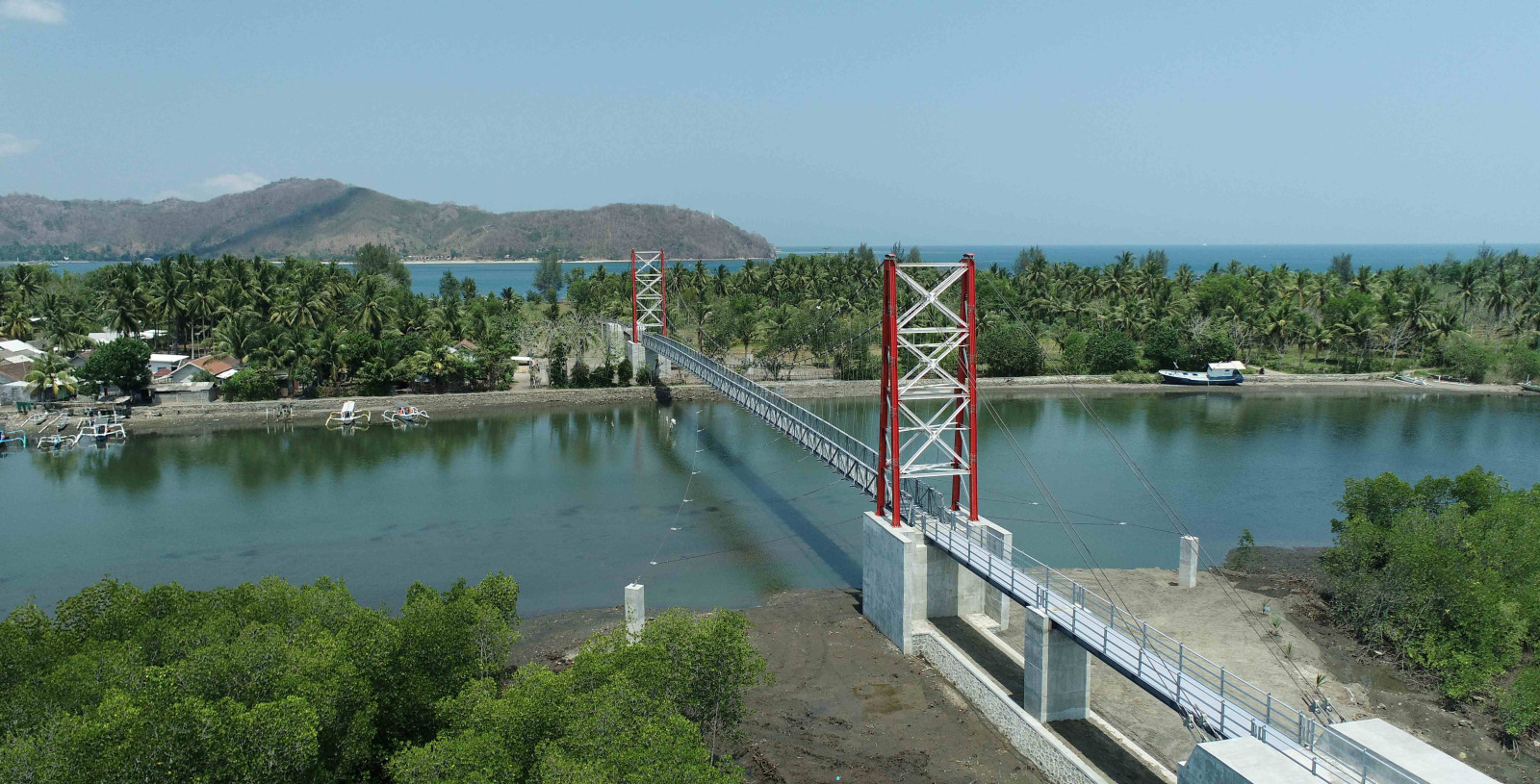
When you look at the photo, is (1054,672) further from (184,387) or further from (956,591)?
(184,387)

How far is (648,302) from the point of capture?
6394 cm

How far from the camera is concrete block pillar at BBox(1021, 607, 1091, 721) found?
14.5 metres

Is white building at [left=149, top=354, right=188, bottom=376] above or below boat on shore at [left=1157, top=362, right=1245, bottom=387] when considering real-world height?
above

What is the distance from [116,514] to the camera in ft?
94.0

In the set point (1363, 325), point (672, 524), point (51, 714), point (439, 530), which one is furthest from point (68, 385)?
point (1363, 325)

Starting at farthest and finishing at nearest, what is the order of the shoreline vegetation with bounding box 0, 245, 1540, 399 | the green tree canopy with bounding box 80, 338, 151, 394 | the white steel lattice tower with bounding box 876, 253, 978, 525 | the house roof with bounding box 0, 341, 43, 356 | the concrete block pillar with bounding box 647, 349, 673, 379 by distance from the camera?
the concrete block pillar with bounding box 647, 349, 673, 379 → the shoreline vegetation with bounding box 0, 245, 1540, 399 → the house roof with bounding box 0, 341, 43, 356 → the green tree canopy with bounding box 80, 338, 151, 394 → the white steel lattice tower with bounding box 876, 253, 978, 525

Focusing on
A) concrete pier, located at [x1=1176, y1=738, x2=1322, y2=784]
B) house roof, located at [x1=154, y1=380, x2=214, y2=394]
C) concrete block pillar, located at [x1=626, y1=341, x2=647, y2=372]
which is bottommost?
concrete pier, located at [x1=1176, y1=738, x2=1322, y2=784]

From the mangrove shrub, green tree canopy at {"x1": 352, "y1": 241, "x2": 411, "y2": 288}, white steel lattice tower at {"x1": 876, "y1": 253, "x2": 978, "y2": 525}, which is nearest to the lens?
the mangrove shrub

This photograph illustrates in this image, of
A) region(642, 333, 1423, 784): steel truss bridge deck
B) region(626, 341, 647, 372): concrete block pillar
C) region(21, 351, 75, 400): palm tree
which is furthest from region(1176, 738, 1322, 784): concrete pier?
region(21, 351, 75, 400): palm tree

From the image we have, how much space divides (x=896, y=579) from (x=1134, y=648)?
5566 millimetres

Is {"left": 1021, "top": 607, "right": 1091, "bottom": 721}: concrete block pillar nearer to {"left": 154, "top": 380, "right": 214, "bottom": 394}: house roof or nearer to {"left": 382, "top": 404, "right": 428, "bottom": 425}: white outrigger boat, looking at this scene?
{"left": 382, "top": 404, "right": 428, "bottom": 425}: white outrigger boat

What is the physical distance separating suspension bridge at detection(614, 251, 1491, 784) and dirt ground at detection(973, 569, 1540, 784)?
79 centimetres

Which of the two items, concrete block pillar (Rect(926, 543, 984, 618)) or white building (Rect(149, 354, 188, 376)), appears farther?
white building (Rect(149, 354, 188, 376))

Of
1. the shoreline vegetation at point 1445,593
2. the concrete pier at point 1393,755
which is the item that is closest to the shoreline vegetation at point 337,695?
the concrete pier at point 1393,755
